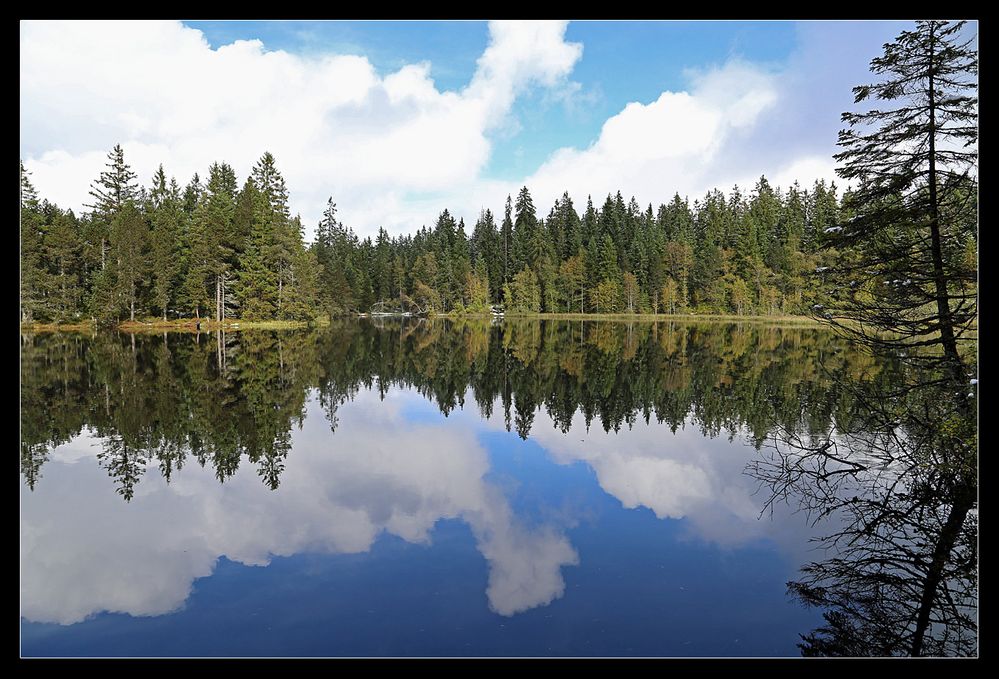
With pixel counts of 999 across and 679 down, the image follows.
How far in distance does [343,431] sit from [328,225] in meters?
114

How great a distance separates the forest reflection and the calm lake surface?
129 millimetres

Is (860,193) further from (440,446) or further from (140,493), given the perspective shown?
(140,493)

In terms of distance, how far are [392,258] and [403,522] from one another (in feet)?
328

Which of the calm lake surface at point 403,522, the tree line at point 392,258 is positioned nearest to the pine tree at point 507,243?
the tree line at point 392,258

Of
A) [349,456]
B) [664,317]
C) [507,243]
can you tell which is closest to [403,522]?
[349,456]

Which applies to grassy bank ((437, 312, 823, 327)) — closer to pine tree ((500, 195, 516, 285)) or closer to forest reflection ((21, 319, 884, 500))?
pine tree ((500, 195, 516, 285))

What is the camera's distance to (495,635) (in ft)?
17.0

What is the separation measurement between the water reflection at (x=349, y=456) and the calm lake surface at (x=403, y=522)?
2.3 inches

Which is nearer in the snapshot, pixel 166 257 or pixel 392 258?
pixel 166 257

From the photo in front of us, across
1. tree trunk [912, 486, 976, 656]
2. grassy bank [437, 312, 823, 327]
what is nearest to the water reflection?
tree trunk [912, 486, 976, 656]

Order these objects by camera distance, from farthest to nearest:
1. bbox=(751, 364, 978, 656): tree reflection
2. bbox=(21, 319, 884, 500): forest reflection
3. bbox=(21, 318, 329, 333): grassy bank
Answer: bbox=(21, 318, 329, 333): grassy bank, bbox=(21, 319, 884, 500): forest reflection, bbox=(751, 364, 978, 656): tree reflection

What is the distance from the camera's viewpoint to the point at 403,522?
8008 mm

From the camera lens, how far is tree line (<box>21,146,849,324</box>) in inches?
1736

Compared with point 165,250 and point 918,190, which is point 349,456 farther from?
point 165,250
